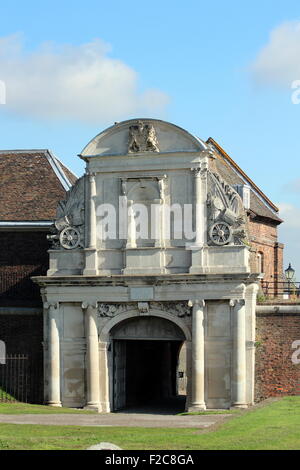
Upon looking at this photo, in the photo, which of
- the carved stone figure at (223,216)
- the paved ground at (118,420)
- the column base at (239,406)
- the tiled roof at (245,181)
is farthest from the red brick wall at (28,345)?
the tiled roof at (245,181)

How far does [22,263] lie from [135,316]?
5980 mm

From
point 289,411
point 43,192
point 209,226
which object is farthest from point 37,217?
point 289,411

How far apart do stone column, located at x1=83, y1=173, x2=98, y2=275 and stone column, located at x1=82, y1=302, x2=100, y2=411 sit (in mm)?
1323

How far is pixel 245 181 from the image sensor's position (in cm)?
4794

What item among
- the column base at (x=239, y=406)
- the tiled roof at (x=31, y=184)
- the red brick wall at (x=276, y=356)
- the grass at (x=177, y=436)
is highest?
the tiled roof at (x=31, y=184)

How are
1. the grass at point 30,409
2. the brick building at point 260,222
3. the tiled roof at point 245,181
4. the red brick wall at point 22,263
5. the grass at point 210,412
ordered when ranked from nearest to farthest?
the grass at point 210,412 → the grass at point 30,409 → the red brick wall at point 22,263 → the brick building at point 260,222 → the tiled roof at point 245,181

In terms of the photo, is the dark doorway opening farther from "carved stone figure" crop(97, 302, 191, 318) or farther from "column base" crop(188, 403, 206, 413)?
"column base" crop(188, 403, 206, 413)

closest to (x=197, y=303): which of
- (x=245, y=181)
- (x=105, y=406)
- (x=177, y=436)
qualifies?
(x=105, y=406)

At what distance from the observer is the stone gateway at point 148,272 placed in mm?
35812

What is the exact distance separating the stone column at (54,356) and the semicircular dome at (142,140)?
19.9 ft

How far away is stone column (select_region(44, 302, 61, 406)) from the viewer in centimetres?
3716

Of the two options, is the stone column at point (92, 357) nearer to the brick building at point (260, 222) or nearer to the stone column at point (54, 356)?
the stone column at point (54, 356)
